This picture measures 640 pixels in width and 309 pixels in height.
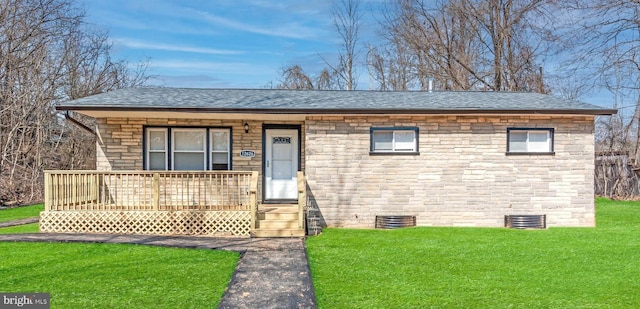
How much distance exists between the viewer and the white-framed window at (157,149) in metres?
11.1

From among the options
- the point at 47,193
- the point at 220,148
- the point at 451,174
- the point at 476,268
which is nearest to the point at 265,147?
the point at 220,148

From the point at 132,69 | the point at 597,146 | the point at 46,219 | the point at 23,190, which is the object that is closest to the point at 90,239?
the point at 46,219

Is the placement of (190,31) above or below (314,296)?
above

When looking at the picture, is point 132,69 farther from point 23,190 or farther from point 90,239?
point 90,239

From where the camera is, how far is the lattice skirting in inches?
364

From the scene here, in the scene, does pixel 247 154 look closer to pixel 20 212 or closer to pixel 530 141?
pixel 530 141

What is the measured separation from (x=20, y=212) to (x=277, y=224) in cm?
885

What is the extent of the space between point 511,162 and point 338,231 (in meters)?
4.51

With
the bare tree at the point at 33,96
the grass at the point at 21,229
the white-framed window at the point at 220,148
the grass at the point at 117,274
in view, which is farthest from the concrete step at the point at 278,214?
the bare tree at the point at 33,96

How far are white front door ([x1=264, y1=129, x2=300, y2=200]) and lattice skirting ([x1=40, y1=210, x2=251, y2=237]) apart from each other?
2206 millimetres

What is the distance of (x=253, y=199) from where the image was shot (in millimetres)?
9078

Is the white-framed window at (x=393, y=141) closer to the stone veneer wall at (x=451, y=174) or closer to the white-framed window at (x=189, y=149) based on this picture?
the stone veneer wall at (x=451, y=174)

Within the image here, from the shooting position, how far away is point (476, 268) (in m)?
6.31

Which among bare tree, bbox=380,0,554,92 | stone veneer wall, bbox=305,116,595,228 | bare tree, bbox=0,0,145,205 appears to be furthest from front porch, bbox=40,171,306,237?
bare tree, bbox=380,0,554,92
